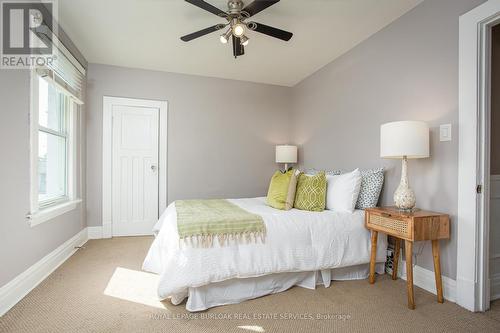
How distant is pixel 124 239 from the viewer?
3547 mm

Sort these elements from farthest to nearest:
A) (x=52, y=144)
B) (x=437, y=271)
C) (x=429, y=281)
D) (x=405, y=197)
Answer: (x=52, y=144)
(x=429, y=281)
(x=405, y=197)
(x=437, y=271)

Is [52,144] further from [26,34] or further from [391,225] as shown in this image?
[391,225]

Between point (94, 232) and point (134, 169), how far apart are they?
101 centimetres

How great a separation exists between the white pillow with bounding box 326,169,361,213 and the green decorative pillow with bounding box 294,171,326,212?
11 centimetres

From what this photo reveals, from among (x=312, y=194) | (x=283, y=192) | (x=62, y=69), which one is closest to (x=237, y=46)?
(x=283, y=192)

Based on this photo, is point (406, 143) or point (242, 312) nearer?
point (242, 312)

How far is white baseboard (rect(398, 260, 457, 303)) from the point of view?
1.93m

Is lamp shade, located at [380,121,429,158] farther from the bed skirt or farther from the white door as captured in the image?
the white door

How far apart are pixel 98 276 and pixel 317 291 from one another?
195 centimetres

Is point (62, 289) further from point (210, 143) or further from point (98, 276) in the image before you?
point (210, 143)

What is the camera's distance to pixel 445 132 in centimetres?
202

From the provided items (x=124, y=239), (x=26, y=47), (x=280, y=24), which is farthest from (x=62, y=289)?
(x=280, y=24)

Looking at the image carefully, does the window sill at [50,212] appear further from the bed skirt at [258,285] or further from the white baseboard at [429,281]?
the white baseboard at [429,281]

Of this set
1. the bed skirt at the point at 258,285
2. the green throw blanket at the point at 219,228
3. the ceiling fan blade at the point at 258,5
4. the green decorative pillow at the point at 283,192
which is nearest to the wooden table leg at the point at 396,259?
the bed skirt at the point at 258,285
